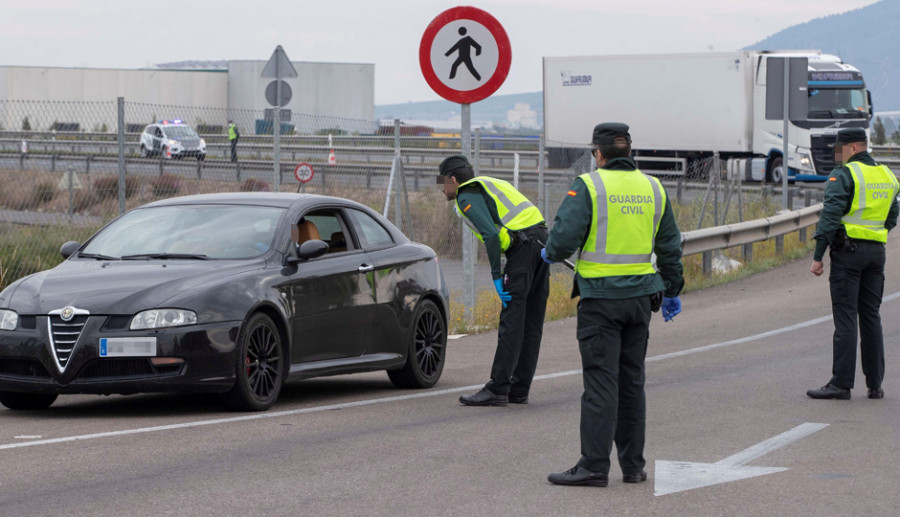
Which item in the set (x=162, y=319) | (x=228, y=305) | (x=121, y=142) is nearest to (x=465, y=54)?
(x=121, y=142)

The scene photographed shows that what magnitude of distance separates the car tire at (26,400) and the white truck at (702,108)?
25028mm

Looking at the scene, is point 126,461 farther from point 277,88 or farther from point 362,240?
point 277,88

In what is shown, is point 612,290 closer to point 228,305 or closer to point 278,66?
point 228,305

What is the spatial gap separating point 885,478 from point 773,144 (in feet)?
98.8

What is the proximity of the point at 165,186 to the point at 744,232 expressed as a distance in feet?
26.8

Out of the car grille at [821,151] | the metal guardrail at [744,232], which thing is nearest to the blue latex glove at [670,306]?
the metal guardrail at [744,232]

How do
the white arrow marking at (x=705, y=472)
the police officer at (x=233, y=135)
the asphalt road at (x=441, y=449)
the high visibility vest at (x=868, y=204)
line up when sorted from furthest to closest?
the police officer at (x=233, y=135) → the high visibility vest at (x=868, y=204) → the white arrow marking at (x=705, y=472) → the asphalt road at (x=441, y=449)

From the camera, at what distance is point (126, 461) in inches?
269

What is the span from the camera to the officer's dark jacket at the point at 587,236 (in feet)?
21.0

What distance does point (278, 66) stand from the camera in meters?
15.0

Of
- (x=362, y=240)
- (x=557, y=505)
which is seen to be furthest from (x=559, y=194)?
(x=557, y=505)

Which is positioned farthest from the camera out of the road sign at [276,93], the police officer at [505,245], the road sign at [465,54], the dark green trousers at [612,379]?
the road sign at [276,93]

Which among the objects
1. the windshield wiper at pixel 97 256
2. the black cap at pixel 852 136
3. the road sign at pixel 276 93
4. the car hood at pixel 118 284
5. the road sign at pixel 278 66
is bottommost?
the car hood at pixel 118 284

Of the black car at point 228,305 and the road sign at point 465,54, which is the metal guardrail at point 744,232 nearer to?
the road sign at point 465,54
